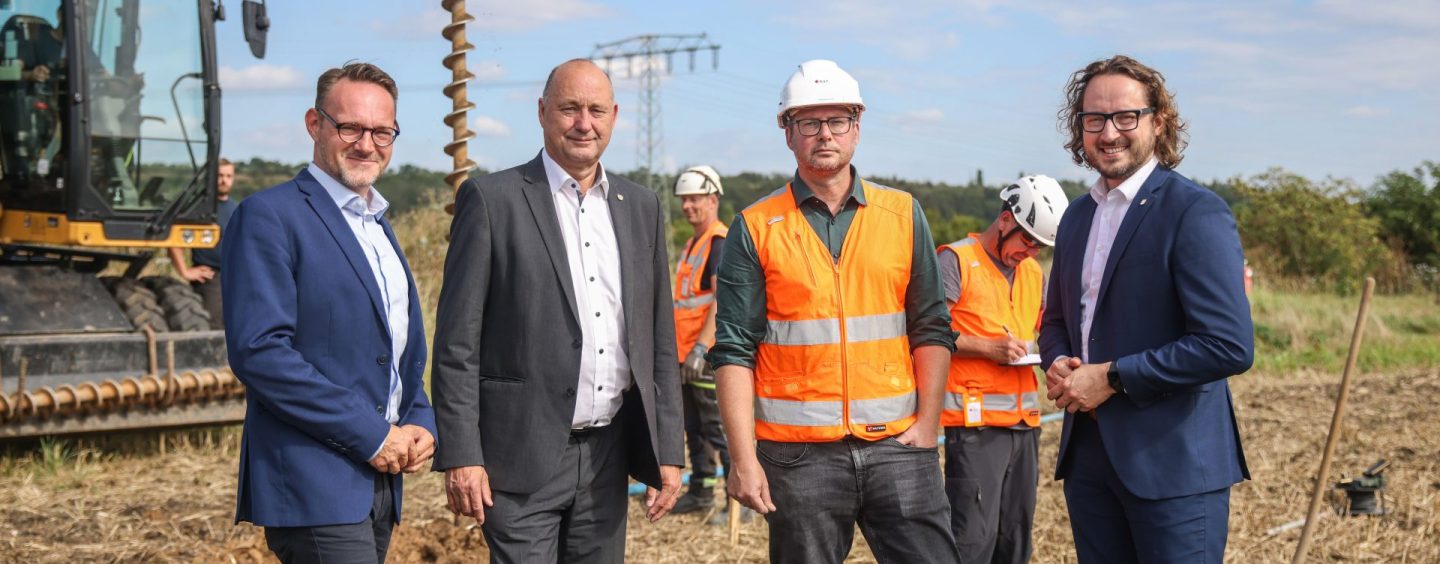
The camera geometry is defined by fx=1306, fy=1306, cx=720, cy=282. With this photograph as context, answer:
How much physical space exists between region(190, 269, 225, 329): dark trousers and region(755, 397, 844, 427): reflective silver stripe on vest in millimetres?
6296

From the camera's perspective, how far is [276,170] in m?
39.6

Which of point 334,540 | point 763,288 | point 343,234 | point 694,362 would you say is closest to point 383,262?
point 343,234

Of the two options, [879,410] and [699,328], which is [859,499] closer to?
[879,410]

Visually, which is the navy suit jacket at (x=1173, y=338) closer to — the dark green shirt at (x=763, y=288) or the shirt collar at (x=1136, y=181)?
the shirt collar at (x=1136, y=181)

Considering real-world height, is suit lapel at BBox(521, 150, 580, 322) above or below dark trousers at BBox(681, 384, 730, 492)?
above

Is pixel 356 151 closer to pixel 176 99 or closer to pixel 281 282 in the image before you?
pixel 281 282

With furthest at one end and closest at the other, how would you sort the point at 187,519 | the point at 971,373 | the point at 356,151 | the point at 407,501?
the point at 407,501 < the point at 187,519 < the point at 971,373 < the point at 356,151

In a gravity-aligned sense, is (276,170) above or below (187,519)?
above

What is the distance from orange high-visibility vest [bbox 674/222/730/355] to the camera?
7.76 meters

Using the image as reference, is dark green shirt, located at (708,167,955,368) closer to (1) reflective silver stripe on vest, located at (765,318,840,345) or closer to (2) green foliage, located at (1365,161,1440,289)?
(1) reflective silver stripe on vest, located at (765,318,840,345)

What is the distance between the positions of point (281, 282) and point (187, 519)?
4480 mm

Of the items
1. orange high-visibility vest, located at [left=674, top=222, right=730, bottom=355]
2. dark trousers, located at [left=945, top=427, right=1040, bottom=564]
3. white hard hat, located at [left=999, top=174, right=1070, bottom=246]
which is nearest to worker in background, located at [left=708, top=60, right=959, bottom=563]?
dark trousers, located at [left=945, top=427, right=1040, bottom=564]

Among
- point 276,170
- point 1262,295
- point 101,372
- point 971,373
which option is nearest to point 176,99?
point 101,372

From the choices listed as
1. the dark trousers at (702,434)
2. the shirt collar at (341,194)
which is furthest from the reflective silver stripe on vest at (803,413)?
the dark trousers at (702,434)
